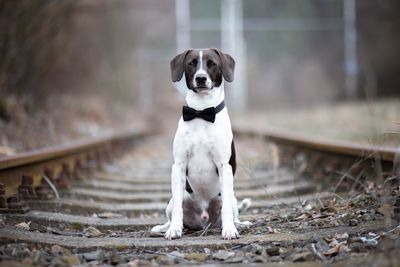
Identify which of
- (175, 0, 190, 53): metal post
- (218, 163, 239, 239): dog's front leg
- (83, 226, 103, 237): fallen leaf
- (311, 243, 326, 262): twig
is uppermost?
(175, 0, 190, 53): metal post

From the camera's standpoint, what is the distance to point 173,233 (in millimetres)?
4184

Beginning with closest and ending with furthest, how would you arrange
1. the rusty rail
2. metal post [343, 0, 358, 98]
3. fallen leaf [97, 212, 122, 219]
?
the rusty rail → fallen leaf [97, 212, 122, 219] → metal post [343, 0, 358, 98]

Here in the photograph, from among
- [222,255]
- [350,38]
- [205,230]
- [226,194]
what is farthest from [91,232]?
[350,38]

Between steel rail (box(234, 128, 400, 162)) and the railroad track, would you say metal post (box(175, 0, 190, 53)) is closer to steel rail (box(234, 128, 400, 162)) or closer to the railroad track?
steel rail (box(234, 128, 400, 162))

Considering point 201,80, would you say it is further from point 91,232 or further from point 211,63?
point 91,232

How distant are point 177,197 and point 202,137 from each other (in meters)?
0.47

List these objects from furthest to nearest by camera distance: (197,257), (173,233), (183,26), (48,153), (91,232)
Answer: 1. (183,26)
2. (48,153)
3. (91,232)
4. (173,233)
5. (197,257)

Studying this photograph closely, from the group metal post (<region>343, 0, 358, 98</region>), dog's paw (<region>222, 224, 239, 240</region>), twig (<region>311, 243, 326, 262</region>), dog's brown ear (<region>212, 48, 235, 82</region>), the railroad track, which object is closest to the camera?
twig (<region>311, 243, 326, 262</region>)

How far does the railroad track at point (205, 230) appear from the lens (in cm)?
354

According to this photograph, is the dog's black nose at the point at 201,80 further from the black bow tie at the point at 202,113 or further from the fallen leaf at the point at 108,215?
the fallen leaf at the point at 108,215

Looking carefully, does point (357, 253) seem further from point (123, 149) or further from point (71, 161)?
point (123, 149)

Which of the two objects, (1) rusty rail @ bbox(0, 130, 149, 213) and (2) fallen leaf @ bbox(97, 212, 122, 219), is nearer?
(1) rusty rail @ bbox(0, 130, 149, 213)

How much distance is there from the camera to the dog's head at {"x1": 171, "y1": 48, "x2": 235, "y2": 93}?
4.34m

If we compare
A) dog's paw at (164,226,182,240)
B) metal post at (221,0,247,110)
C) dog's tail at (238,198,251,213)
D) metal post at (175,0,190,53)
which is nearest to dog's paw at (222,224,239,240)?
dog's paw at (164,226,182,240)
